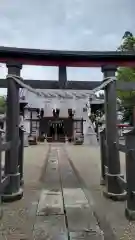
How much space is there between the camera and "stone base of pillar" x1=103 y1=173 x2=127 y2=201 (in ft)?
11.7

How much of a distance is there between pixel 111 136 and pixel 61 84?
4.32 ft

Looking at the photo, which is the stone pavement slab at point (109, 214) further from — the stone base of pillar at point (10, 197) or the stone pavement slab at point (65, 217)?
the stone base of pillar at point (10, 197)

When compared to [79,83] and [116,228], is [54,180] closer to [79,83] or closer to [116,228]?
[79,83]

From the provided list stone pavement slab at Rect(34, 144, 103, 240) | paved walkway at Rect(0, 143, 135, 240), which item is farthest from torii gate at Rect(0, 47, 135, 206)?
stone pavement slab at Rect(34, 144, 103, 240)

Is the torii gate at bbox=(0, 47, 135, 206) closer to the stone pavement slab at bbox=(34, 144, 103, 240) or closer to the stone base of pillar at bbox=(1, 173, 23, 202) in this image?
→ the stone base of pillar at bbox=(1, 173, 23, 202)

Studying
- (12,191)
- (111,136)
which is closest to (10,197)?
(12,191)

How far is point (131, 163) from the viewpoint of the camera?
284 centimetres

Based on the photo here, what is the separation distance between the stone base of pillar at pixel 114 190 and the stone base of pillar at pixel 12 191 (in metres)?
1.47

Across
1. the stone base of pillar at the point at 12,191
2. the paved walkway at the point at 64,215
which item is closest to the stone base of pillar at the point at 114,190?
the paved walkway at the point at 64,215

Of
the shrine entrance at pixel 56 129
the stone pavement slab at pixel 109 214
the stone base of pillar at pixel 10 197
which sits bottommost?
the stone pavement slab at pixel 109 214

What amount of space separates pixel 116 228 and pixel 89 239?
0.46m

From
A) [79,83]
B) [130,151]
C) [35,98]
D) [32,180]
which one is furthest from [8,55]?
[32,180]

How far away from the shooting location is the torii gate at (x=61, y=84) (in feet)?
12.1

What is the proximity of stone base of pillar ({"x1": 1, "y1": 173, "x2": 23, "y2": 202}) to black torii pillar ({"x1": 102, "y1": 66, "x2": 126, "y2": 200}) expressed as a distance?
1.47 metres
